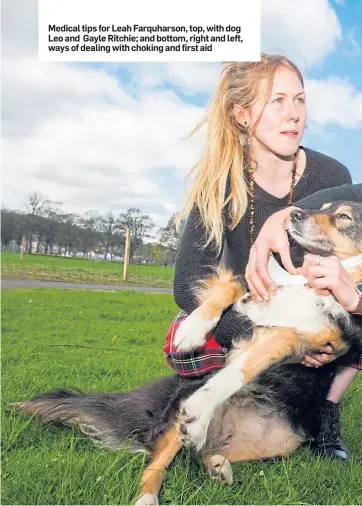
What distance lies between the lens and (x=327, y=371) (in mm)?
2457

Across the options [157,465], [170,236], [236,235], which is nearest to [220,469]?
[157,465]

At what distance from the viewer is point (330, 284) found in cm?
209

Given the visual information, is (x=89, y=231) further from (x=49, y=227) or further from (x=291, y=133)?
(x=291, y=133)

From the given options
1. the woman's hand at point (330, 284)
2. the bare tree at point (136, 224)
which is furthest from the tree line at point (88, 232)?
the woman's hand at point (330, 284)

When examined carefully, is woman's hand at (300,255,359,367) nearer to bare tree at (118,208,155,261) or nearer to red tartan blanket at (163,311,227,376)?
red tartan blanket at (163,311,227,376)

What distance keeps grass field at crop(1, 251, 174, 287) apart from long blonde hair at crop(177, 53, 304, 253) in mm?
3967

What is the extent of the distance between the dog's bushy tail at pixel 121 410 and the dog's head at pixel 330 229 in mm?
763

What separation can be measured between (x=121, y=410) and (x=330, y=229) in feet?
4.13

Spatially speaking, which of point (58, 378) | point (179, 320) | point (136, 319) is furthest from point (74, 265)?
point (179, 320)

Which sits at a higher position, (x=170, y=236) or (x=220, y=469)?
(x=170, y=236)

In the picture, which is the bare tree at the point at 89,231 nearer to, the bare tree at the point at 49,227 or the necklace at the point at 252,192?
the bare tree at the point at 49,227

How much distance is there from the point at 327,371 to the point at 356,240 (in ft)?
2.01

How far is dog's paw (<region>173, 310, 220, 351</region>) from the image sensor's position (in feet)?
7.36

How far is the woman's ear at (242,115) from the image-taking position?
8.22ft
